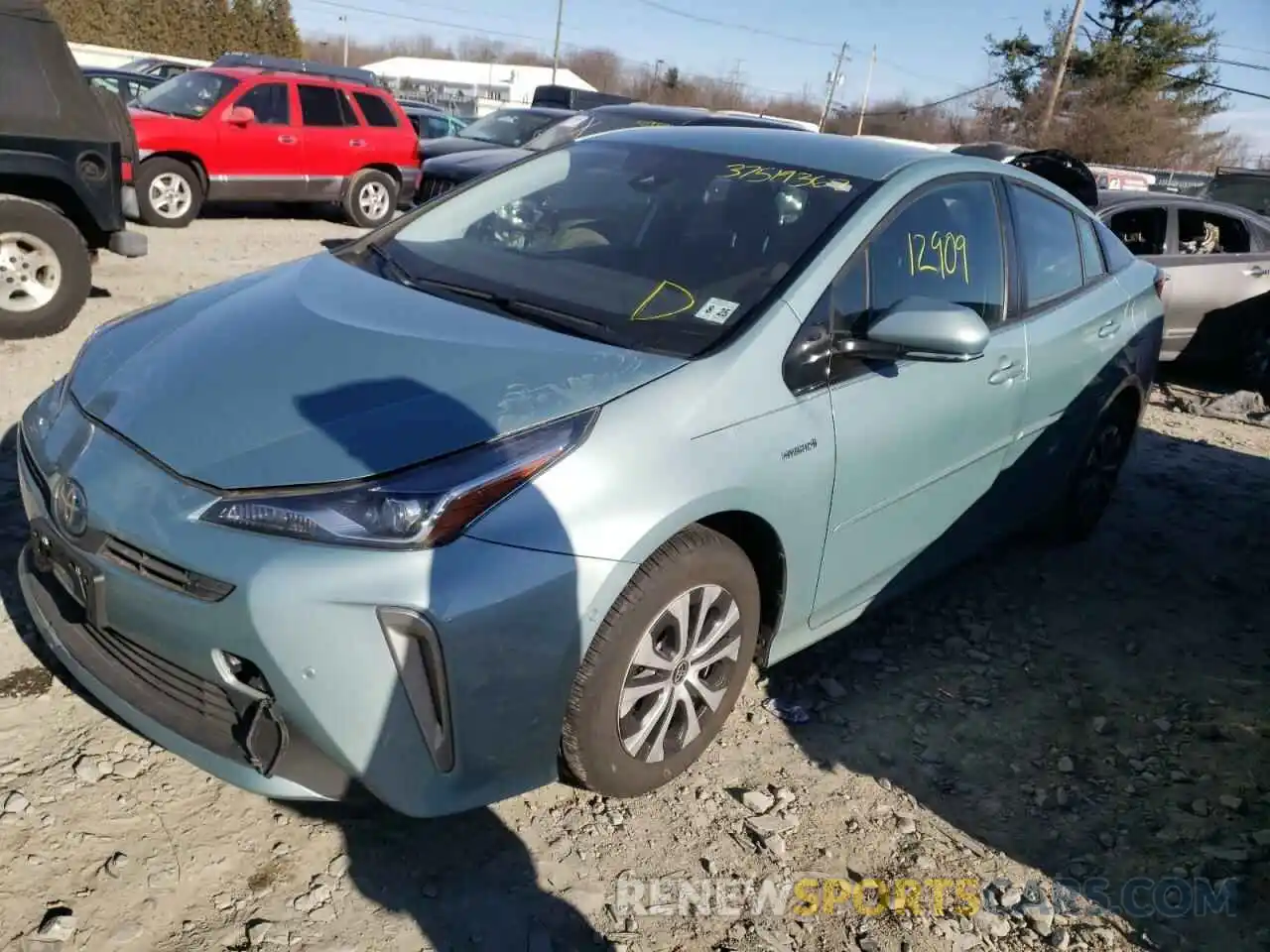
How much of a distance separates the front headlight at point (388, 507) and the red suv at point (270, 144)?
9.14m

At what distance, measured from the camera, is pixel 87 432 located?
7.87ft

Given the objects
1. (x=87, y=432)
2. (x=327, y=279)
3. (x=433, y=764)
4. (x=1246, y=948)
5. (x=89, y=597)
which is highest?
(x=327, y=279)

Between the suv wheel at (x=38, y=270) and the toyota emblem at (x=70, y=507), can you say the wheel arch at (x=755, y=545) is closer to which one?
the toyota emblem at (x=70, y=507)

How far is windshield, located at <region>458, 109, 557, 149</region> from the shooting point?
43.9 ft

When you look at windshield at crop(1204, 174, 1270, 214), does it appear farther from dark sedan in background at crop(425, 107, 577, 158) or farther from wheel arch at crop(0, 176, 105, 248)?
wheel arch at crop(0, 176, 105, 248)

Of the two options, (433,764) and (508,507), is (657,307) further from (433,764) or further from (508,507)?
(433,764)

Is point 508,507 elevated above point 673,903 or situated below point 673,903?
above

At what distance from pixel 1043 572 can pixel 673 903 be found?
2.80 metres

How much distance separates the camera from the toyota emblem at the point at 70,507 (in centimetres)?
224

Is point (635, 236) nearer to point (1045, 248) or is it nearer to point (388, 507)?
point (388, 507)

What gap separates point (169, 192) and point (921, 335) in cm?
993

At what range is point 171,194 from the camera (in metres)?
10.5

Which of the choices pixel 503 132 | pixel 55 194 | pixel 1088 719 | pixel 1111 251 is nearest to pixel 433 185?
pixel 503 132

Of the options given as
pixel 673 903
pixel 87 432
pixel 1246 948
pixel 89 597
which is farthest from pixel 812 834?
pixel 87 432
